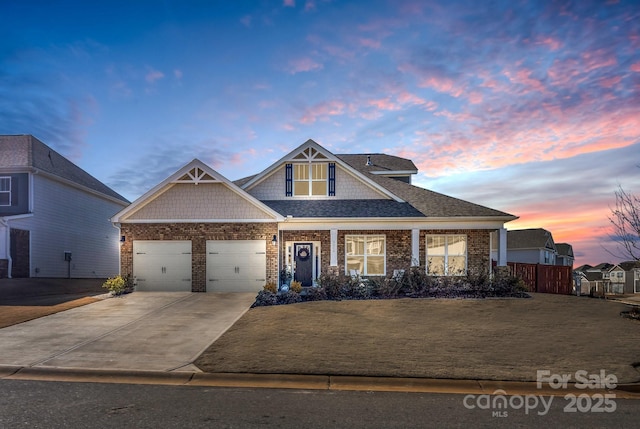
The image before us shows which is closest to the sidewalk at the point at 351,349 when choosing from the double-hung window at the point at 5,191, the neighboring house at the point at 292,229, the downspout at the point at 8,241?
the neighboring house at the point at 292,229

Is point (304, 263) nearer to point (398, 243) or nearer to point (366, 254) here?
point (366, 254)

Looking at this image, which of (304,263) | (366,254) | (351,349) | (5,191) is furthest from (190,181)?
(351,349)

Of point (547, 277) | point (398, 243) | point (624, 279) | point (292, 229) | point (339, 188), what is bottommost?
point (624, 279)

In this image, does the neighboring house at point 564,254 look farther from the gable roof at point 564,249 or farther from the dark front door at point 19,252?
the dark front door at point 19,252

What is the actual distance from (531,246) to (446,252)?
112ft

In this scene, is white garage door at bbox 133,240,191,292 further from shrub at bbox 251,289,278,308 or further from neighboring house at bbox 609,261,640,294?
neighboring house at bbox 609,261,640,294

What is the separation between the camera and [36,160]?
26359 millimetres

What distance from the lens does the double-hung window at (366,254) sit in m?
21.2

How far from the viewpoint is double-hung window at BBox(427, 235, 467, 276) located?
21.2m

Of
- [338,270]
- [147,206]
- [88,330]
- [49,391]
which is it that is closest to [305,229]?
[338,270]

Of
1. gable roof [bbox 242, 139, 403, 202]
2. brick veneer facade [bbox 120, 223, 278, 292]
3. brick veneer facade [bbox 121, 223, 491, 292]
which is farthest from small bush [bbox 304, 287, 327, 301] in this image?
gable roof [bbox 242, 139, 403, 202]

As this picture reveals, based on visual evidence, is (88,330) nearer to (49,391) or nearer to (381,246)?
(49,391)

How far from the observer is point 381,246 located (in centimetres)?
2128

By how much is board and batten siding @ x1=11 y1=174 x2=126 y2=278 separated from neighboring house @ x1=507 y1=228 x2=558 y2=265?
41.6m
